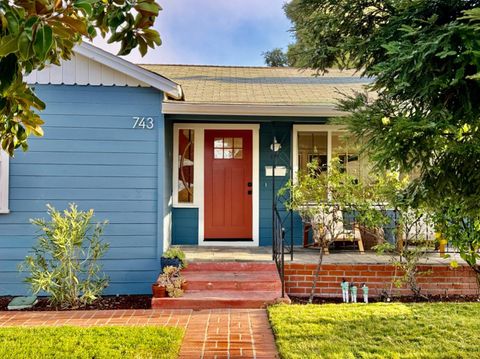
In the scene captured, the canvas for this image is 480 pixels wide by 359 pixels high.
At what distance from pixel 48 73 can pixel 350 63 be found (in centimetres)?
420

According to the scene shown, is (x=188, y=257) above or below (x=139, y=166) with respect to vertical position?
below

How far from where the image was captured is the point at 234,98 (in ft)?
20.4

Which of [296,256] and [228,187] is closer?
[296,256]

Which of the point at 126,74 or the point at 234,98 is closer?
the point at 126,74

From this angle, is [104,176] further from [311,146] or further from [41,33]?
[41,33]

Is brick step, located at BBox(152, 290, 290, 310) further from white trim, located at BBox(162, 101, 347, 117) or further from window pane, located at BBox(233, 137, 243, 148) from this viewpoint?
window pane, located at BBox(233, 137, 243, 148)

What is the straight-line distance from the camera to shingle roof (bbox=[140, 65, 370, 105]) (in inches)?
245

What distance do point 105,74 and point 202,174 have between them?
2332 millimetres

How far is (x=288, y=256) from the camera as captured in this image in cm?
582

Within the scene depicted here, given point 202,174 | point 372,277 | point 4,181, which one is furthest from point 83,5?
point 202,174

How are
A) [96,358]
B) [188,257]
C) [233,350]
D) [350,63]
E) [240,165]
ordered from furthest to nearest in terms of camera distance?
[240,165] < [188,257] < [350,63] < [233,350] < [96,358]

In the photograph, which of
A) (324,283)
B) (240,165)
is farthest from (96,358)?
(240,165)

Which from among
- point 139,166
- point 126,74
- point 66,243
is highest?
point 126,74

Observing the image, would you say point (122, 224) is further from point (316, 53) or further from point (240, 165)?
point (316, 53)
